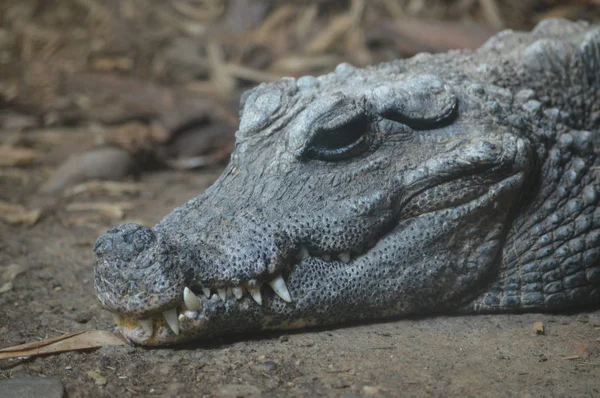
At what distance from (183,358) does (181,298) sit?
0.29 m

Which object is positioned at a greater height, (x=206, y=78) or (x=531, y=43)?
(x=206, y=78)

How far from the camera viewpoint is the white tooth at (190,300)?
108 inches

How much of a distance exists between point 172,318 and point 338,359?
2.48 feet

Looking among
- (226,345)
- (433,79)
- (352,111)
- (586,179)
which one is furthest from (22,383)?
(586,179)

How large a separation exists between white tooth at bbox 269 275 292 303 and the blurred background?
2.81 metres

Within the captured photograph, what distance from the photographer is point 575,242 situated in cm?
351

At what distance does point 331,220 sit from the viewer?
304 centimetres

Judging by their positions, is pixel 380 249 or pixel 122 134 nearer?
pixel 380 249

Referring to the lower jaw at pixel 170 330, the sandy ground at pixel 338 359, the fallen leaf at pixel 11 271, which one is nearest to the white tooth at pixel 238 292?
the lower jaw at pixel 170 330

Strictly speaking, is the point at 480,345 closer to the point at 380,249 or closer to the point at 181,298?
the point at 380,249

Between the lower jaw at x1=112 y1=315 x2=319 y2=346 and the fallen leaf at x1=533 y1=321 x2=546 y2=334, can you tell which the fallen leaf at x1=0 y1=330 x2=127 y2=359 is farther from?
the fallen leaf at x1=533 y1=321 x2=546 y2=334

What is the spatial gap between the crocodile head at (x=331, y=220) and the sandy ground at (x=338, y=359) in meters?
0.11

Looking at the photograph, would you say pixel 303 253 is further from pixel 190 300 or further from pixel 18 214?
pixel 18 214

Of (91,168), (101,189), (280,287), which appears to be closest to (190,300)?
(280,287)
